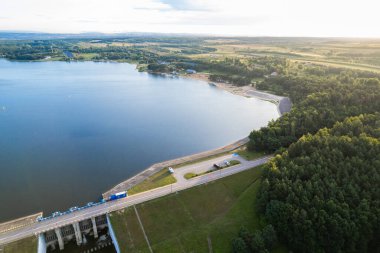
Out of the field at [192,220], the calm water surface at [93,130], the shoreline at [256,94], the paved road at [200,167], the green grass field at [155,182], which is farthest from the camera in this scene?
the shoreline at [256,94]

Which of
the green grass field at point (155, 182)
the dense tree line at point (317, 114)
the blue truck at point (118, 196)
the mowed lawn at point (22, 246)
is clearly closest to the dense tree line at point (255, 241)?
the green grass field at point (155, 182)

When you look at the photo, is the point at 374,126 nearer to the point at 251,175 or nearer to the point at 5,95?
the point at 251,175

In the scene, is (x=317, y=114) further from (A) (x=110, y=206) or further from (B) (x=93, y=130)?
(B) (x=93, y=130)

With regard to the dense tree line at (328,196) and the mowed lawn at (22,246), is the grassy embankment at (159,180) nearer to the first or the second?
the dense tree line at (328,196)

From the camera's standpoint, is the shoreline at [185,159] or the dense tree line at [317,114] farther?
the dense tree line at [317,114]

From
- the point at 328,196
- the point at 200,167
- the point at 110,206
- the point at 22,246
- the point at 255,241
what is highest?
the point at 328,196

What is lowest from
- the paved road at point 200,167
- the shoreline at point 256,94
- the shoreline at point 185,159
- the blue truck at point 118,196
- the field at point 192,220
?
the shoreline at point 256,94

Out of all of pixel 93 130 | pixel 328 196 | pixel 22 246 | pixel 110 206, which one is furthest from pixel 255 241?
pixel 93 130
